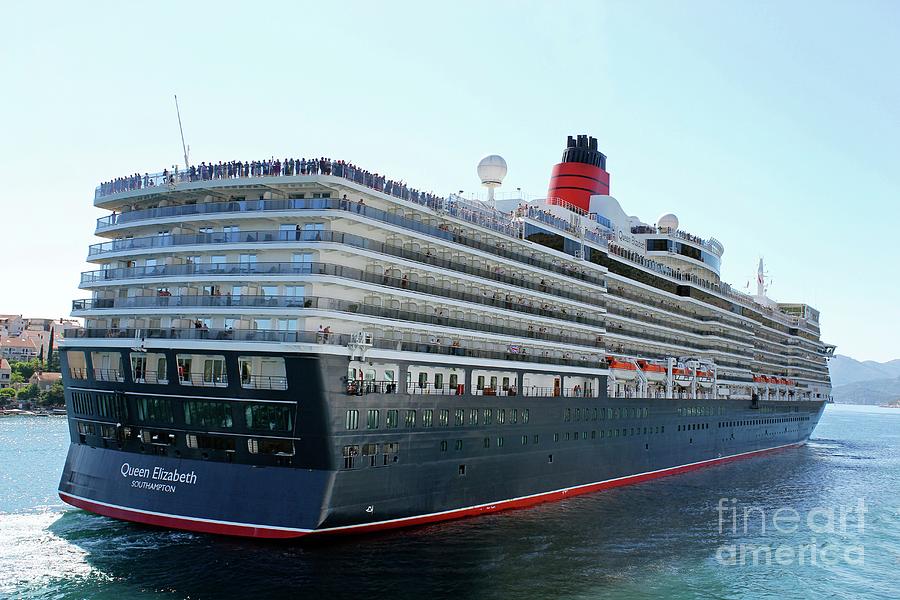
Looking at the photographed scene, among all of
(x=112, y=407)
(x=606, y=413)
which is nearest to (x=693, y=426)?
(x=606, y=413)

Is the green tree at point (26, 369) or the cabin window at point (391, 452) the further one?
the green tree at point (26, 369)

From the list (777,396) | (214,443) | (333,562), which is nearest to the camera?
(333,562)

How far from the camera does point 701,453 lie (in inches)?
2635

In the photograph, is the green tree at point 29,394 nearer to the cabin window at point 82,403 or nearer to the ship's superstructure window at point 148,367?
the cabin window at point 82,403

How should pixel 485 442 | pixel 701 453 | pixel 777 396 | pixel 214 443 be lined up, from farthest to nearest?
Answer: pixel 777 396
pixel 701 453
pixel 485 442
pixel 214 443

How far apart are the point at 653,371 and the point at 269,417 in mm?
39868

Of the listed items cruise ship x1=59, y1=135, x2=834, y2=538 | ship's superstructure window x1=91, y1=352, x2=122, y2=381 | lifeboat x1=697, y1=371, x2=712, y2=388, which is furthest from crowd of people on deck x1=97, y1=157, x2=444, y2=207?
lifeboat x1=697, y1=371, x2=712, y2=388

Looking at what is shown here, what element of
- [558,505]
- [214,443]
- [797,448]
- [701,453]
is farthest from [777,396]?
[214,443]

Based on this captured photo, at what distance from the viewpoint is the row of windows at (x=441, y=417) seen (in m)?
32.5

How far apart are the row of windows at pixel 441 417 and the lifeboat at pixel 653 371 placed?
21.8 m

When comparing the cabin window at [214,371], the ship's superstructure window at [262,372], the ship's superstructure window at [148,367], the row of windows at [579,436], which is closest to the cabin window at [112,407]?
the ship's superstructure window at [148,367]

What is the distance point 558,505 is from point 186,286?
24.8 metres

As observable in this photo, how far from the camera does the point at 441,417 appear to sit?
36.4 metres

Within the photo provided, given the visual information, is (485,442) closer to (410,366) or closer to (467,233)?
(410,366)
